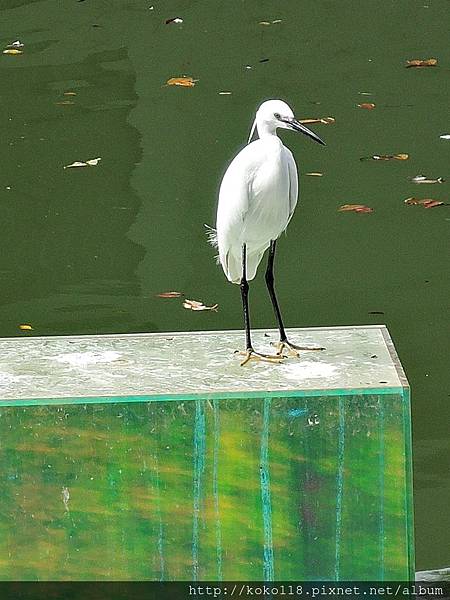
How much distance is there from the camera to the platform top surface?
3258 mm

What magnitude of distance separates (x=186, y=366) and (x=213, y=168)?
3871mm

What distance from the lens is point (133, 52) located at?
970cm

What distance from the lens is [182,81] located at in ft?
29.3

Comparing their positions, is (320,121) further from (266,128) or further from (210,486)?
(210,486)

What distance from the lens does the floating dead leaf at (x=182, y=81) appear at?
889 centimetres

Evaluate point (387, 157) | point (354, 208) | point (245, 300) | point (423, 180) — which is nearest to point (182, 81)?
point (387, 157)

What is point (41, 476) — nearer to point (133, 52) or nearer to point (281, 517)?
point (281, 517)

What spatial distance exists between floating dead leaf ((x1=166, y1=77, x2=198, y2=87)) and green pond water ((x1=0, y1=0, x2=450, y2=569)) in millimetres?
64

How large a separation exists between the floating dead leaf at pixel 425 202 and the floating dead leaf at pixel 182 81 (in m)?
2.73

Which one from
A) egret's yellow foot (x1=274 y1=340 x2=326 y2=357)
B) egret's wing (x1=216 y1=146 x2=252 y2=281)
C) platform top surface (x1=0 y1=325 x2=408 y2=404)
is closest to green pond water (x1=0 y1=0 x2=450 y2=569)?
platform top surface (x1=0 y1=325 x2=408 y2=404)

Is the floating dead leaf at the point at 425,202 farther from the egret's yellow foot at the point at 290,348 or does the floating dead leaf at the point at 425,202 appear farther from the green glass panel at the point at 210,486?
the green glass panel at the point at 210,486

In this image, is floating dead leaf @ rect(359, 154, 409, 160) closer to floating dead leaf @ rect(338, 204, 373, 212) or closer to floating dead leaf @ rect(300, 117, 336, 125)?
floating dead leaf @ rect(300, 117, 336, 125)

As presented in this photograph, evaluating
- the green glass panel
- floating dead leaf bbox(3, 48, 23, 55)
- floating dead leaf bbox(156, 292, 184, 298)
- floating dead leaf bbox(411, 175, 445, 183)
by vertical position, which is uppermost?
the green glass panel

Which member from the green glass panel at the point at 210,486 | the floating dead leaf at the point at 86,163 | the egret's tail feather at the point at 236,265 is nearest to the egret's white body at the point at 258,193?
the egret's tail feather at the point at 236,265
